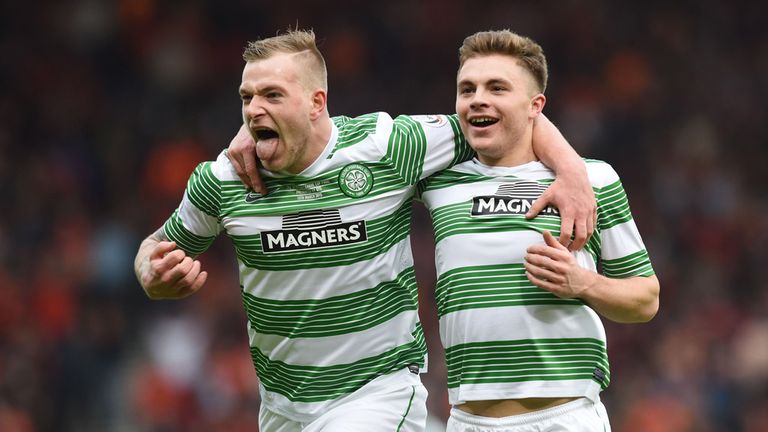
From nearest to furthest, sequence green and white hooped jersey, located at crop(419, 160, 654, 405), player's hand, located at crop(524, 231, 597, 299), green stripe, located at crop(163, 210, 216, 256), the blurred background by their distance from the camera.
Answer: player's hand, located at crop(524, 231, 597, 299) < green and white hooped jersey, located at crop(419, 160, 654, 405) < green stripe, located at crop(163, 210, 216, 256) < the blurred background

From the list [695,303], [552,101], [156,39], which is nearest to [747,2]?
[552,101]

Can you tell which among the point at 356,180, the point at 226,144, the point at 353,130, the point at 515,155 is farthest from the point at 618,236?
the point at 226,144

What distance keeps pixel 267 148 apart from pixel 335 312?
0.69 m

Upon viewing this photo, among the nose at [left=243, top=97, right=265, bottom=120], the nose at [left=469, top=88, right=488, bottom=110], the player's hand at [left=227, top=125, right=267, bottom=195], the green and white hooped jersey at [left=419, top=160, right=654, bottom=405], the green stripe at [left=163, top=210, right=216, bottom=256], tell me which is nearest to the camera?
the green and white hooped jersey at [left=419, top=160, right=654, bottom=405]

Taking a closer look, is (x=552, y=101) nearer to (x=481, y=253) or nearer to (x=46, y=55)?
(x=46, y=55)

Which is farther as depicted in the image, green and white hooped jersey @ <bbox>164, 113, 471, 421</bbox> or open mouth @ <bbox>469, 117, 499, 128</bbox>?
green and white hooped jersey @ <bbox>164, 113, 471, 421</bbox>

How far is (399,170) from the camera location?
4832 mm

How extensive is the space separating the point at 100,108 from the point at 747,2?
7.43 meters

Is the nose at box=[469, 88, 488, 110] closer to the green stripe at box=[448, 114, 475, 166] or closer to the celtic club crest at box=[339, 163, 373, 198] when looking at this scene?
the green stripe at box=[448, 114, 475, 166]

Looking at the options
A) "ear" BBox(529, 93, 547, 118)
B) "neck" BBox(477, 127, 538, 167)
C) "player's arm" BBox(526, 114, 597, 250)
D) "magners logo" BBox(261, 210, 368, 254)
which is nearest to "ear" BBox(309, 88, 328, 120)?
"magners logo" BBox(261, 210, 368, 254)

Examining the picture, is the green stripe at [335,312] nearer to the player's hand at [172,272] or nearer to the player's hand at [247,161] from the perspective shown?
the player's hand at [172,272]

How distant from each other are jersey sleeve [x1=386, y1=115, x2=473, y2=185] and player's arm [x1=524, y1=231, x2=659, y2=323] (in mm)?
609

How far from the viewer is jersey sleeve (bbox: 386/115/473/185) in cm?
484

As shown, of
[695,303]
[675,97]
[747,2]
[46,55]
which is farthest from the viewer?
[747,2]
